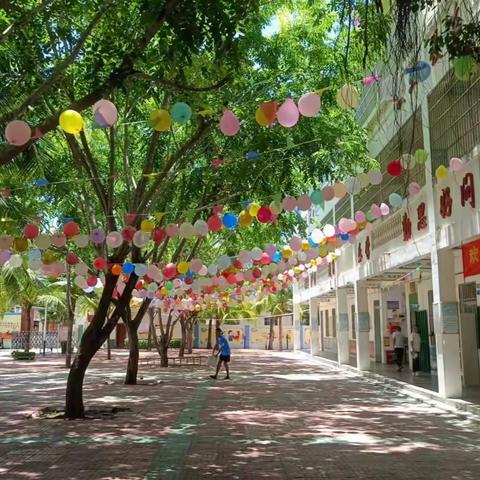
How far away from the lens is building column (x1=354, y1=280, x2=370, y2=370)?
20.8m

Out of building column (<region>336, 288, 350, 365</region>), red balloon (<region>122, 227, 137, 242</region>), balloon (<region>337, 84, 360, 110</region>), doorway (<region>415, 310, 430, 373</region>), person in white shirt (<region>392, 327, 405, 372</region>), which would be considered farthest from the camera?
building column (<region>336, 288, 350, 365</region>)

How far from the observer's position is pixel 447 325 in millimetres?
12852

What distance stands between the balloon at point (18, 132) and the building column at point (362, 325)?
16.2 m

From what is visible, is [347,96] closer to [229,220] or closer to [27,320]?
[229,220]

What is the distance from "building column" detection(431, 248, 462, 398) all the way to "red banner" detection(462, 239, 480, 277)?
22.1 inches

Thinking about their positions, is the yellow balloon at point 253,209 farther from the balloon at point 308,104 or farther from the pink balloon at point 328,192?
the balloon at point 308,104

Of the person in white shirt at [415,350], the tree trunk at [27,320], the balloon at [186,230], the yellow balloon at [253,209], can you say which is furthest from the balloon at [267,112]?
the tree trunk at [27,320]

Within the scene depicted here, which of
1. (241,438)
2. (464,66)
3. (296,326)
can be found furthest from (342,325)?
(464,66)

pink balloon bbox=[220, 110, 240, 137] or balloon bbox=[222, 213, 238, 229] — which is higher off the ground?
pink balloon bbox=[220, 110, 240, 137]

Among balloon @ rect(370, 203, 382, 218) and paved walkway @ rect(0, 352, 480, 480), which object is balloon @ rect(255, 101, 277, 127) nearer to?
paved walkway @ rect(0, 352, 480, 480)

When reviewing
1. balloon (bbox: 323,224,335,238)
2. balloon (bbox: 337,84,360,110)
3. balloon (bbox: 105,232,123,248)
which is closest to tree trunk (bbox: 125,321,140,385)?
balloon (bbox: 323,224,335,238)

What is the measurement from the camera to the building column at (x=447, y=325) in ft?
A: 41.9

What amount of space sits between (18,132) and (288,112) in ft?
8.57

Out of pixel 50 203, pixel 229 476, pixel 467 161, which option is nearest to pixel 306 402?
pixel 467 161
